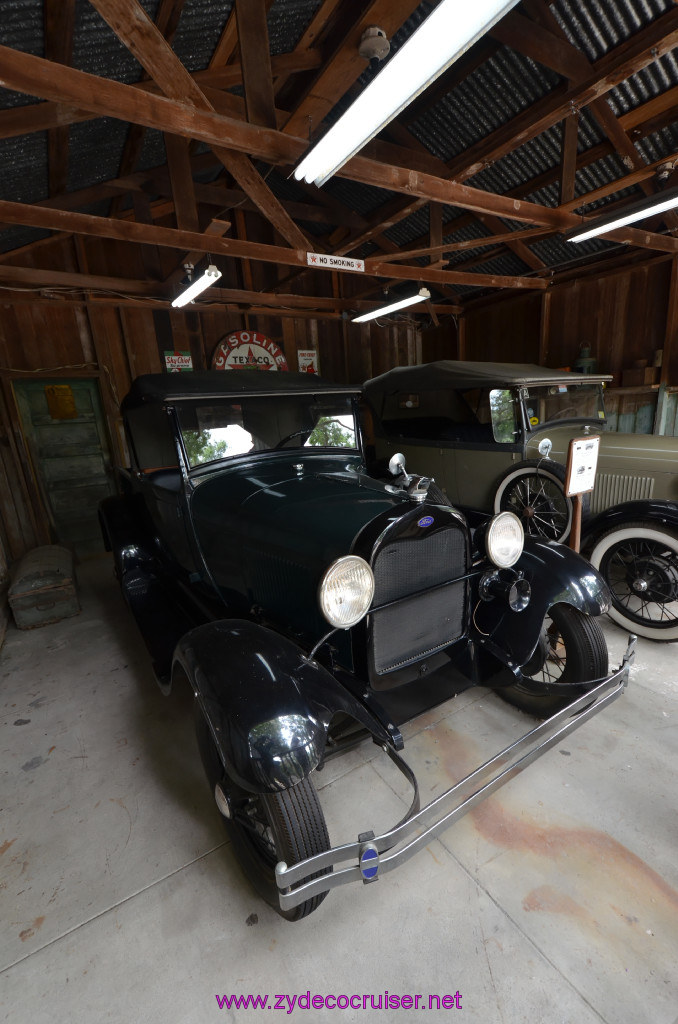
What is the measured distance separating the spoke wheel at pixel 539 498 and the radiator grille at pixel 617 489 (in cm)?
33

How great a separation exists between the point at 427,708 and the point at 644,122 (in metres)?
6.09

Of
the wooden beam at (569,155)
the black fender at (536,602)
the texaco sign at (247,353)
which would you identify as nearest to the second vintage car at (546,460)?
the black fender at (536,602)

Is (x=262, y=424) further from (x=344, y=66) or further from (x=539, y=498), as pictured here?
(x=539, y=498)

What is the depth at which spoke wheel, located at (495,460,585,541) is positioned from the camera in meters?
3.86

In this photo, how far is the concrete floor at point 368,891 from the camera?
4.21 feet

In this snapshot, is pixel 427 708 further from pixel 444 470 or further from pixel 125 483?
pixel 125 483

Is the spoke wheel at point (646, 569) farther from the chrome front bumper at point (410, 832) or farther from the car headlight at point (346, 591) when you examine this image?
the car headlight at point (346, 591)

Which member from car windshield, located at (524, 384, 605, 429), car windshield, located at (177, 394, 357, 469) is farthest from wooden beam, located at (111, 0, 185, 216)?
car windshield, located at (524, 384, 605, 429)

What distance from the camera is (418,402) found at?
504 cm

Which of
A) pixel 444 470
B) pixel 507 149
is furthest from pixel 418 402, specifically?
pixel 507 149

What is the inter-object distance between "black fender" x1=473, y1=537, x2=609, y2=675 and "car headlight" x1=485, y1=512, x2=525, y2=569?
19cm

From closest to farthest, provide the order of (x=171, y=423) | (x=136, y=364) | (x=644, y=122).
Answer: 1. (x=171, y=423)
2. (x=644, y=122)
3. (x=136, y=364)

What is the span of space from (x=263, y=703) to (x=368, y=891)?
890mm

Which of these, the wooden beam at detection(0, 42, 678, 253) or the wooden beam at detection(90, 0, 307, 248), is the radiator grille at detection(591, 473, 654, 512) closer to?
the wooden beam at detection(0, 42, 678, 253)
